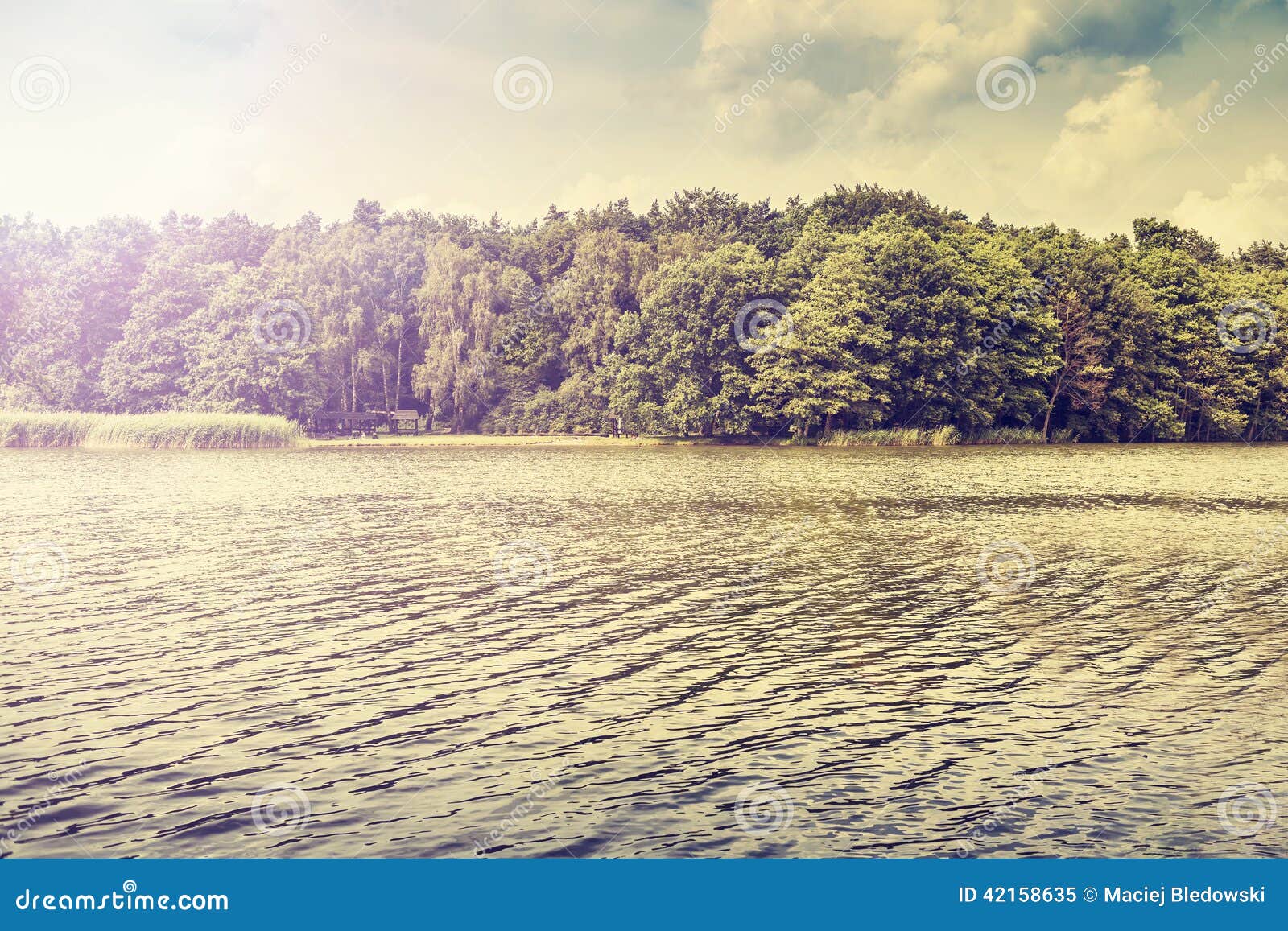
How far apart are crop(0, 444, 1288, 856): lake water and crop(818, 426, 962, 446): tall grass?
194 feet

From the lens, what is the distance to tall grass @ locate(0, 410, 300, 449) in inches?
3172

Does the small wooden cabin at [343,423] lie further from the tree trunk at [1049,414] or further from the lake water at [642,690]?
the lake water at [642,690]

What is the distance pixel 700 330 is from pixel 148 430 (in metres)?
43.9

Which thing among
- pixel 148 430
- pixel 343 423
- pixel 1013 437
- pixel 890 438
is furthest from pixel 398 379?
pixel 1013 437

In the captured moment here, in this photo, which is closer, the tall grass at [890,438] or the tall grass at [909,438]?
the tall grass at [890,438]

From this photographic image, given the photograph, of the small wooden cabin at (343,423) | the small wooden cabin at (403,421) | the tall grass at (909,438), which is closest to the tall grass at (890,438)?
the tall grass at (909,438)

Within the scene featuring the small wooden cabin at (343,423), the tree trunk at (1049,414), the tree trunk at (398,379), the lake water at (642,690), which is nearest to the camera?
the lake water at (642,690)

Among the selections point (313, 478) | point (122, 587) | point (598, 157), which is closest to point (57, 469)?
point (313, 478)

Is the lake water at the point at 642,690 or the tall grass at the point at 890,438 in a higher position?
the tall grass at the point at 890,438

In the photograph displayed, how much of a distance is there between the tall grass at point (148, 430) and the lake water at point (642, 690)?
51.0 m

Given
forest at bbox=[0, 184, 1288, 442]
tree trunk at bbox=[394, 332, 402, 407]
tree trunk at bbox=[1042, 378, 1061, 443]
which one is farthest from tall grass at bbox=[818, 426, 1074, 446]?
tree trunk at bbox=[394, 332, 402, 407]

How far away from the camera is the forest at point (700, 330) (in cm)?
9331
